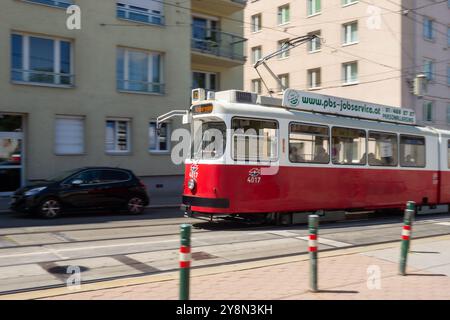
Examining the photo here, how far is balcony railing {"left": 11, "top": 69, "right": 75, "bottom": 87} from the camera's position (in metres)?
17.0

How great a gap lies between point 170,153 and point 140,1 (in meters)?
6.55

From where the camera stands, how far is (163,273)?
22.5 ft

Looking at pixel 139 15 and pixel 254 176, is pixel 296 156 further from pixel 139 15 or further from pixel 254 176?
pixel 139 15

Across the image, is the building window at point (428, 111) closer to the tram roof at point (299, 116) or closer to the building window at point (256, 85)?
the building window at point (256, 85)

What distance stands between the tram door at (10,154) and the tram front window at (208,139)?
8.62 m

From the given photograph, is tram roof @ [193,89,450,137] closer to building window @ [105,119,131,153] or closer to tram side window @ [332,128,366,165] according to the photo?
tram side window @ [332,128,366,165]

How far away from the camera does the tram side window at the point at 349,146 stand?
12.6 m

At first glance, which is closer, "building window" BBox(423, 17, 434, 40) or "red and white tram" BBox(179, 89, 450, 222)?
A: "red and white tram" BBox(179, 89, 450, 222)

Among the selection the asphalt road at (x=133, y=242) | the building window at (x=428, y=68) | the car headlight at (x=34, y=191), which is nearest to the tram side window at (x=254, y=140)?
the asphalt road at (x=133, y=242)

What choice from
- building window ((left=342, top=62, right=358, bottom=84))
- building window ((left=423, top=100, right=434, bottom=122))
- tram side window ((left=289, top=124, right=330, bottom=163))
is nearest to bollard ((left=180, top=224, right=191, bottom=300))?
tram side window ((left=289, top=124, right=330, bottom=163))

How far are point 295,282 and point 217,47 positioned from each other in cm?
1825

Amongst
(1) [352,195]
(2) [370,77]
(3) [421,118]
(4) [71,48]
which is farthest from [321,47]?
(1) [352,195]

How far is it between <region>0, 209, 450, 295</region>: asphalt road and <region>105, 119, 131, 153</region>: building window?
18.1ft
